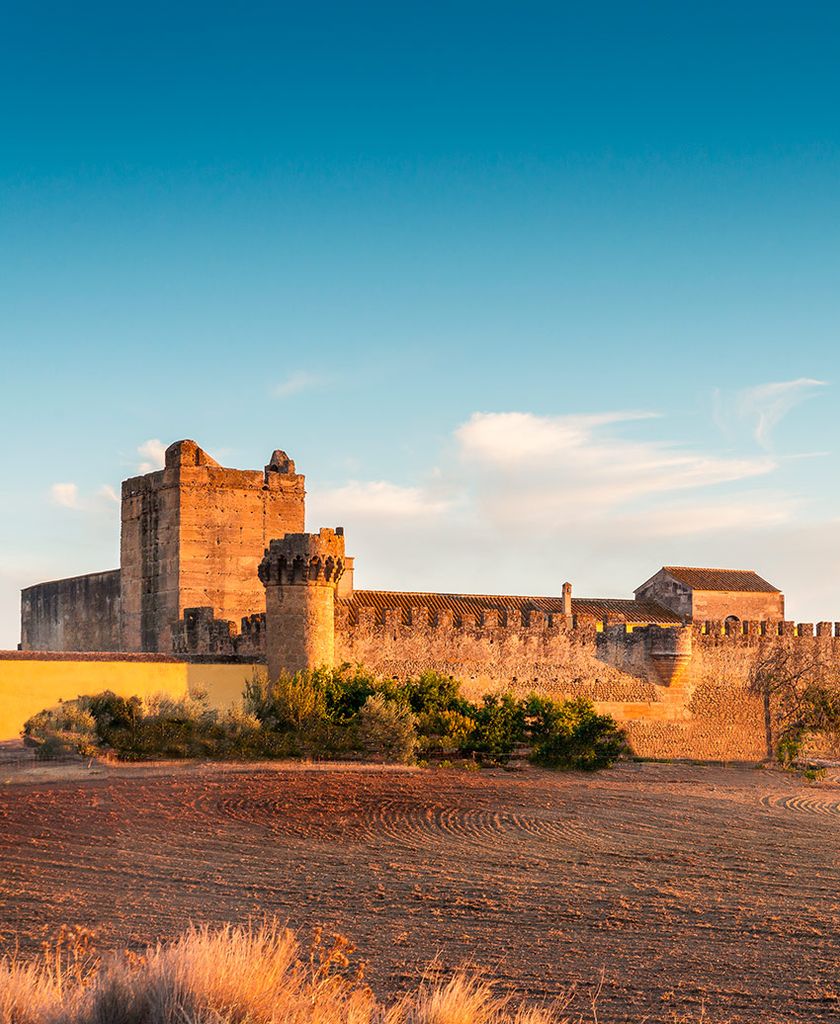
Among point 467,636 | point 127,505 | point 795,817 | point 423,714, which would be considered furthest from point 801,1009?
point 127,505

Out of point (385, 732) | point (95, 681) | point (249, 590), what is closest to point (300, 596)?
point (385, 732)

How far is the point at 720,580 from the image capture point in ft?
134

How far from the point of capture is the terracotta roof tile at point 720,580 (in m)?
40.1

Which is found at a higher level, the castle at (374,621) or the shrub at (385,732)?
the castle at (374,621)

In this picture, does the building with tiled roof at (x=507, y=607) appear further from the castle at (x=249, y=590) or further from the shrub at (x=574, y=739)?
the shrub at (x=574, y=739)

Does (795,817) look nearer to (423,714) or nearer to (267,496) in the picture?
(423,714)

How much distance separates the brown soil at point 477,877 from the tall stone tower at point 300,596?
17.6 feet

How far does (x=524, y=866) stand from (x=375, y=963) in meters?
4.64

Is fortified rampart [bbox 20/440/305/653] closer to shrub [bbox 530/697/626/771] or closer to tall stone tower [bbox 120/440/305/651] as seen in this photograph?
tall stone tower [bbox 120/440/305/651]

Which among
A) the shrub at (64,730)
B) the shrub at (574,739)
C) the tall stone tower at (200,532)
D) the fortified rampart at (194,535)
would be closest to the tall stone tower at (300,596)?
the shrub at (64,730)

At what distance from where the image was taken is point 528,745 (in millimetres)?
26641

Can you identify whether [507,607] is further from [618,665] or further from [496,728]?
[496,728]

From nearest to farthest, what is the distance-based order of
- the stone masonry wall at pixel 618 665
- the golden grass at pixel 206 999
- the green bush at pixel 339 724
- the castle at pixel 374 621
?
the golden grass at pixel 206 999
the green bush at pixel 339 724
the castle at pixel 374 621
the stone masonry wall at pixel 618 665

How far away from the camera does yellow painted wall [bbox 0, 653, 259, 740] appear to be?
2366 centimetres
